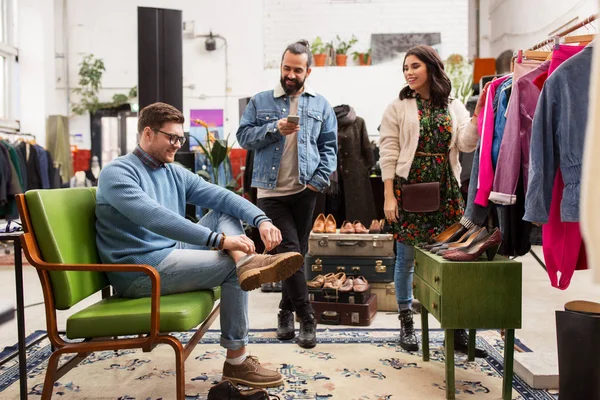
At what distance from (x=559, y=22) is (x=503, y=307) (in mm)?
5263

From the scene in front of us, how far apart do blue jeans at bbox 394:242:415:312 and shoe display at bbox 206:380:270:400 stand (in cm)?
102

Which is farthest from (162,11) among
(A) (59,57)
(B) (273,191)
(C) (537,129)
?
(A) (59,57)

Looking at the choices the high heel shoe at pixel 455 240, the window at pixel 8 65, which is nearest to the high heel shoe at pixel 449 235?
the high heel shoe at pixel 455 240

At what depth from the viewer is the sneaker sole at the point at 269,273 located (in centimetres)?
212

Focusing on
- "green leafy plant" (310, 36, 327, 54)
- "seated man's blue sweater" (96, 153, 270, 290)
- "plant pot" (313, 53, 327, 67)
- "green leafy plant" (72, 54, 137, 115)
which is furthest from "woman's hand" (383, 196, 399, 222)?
"green leafy plant" (72, 54, 137, 115)

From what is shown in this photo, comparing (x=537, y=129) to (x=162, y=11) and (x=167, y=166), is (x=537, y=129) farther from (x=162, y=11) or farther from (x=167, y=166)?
(x=162, y=11)

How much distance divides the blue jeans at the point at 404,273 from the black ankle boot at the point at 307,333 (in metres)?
0.50

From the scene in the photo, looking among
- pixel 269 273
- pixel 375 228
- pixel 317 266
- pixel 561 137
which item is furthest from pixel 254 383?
pixel 375 228

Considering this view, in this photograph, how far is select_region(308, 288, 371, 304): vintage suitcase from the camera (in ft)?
12.1

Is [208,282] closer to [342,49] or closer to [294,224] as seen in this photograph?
[294,224]

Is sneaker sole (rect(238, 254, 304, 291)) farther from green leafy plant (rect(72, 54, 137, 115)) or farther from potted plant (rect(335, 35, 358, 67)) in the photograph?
green leafy plant (rect(72, 54, 137, 115))

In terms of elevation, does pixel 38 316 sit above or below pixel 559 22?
below

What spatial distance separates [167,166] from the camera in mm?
2604

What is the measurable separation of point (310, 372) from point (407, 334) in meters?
0.63
